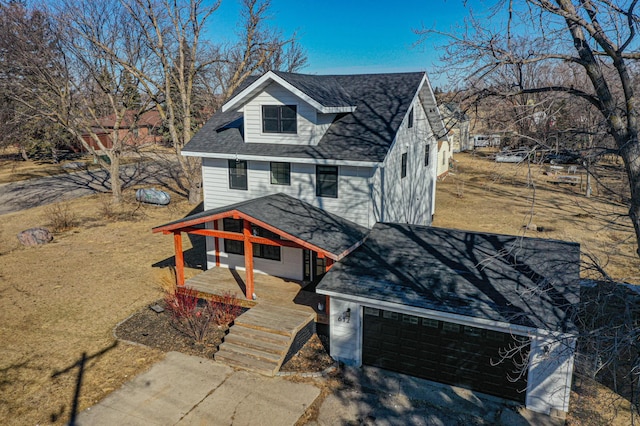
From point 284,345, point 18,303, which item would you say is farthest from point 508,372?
point 18,303

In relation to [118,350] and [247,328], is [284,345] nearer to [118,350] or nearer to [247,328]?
[247,328]

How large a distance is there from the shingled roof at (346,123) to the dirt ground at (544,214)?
484cm

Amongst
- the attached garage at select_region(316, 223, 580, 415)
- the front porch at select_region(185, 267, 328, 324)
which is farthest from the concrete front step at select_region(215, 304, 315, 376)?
the attached garage at select_region(316, 223, 580, 415)

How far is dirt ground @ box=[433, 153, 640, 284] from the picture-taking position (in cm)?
1905

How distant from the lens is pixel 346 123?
1588 cm

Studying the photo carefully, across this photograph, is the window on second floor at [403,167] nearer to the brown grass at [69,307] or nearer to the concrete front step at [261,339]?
the concrete front step at [261,339]

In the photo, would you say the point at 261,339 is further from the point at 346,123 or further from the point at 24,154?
the point at 24,154

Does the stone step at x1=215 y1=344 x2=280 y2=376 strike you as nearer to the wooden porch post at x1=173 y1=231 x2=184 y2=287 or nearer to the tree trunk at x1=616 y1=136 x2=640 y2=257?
the wooden porch post at x1=173 y1=231 x2=184 y2=287

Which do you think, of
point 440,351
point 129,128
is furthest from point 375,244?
point 129,128

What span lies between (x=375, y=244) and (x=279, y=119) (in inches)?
232

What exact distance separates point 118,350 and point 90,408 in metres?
2.47

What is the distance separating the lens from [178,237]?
49.5ft

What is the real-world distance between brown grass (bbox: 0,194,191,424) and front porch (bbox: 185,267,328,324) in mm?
2353

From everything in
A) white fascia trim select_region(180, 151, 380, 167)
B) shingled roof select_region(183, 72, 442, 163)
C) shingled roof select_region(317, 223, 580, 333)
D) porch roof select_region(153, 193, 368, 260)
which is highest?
shingled roof select_region(183, 72, 442, 163)
